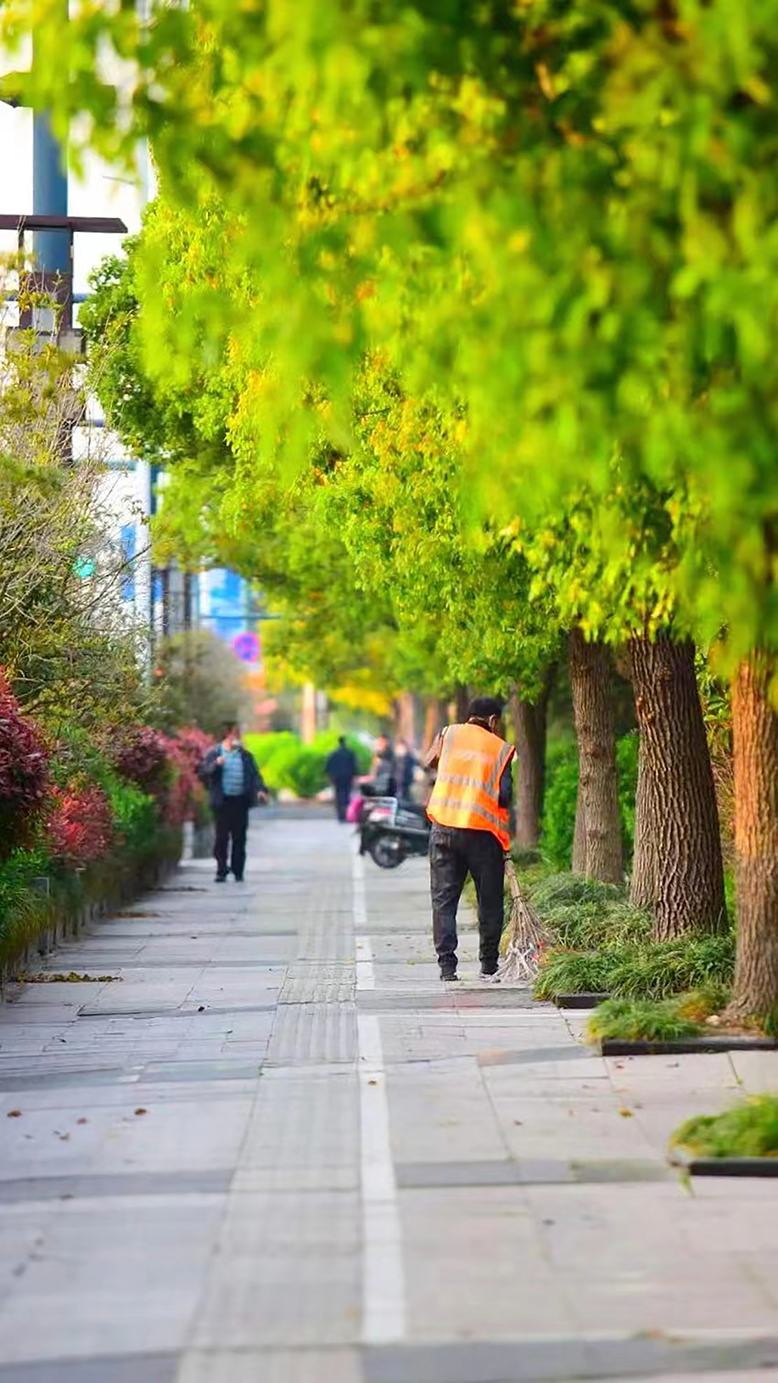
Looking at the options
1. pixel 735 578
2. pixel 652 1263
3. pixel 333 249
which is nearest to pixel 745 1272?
pixel 652 1263

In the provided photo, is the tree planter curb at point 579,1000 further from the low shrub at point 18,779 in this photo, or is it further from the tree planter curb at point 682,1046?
the low shrub at point 18,779

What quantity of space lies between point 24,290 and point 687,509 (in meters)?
12.2

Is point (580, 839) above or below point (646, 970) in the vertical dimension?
above

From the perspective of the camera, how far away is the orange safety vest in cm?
1573

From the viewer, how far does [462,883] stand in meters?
15.8

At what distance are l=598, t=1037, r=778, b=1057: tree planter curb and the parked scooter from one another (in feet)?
71.8

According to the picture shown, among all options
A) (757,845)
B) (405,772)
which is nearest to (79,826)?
(757,845)

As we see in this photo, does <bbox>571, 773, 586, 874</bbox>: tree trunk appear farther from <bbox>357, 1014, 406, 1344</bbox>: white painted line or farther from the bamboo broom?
<bbox>357, 1014, 406, 1344</bbox>: white painted line

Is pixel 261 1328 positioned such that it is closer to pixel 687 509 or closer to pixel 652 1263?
pixel 652 1263

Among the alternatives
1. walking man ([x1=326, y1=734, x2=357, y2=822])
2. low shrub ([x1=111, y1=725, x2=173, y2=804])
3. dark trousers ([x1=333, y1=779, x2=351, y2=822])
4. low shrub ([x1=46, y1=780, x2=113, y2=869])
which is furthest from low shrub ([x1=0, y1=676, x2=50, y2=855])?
dark trousers ([x1=333, y1=779, x2=351, y2=822])

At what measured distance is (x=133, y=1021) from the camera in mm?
13977

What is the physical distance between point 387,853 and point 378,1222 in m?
26.0

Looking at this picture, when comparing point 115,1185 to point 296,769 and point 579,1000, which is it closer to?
point 579,1000

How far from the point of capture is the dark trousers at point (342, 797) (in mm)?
55062
